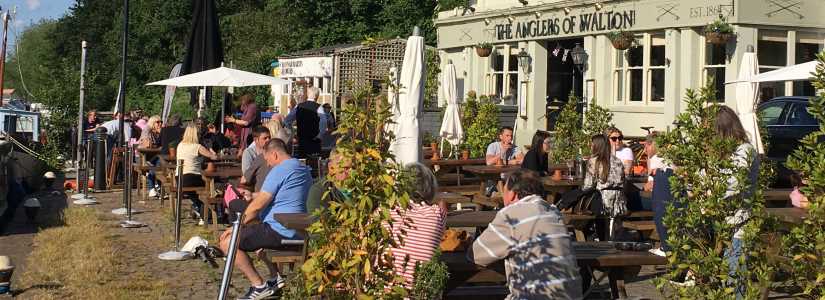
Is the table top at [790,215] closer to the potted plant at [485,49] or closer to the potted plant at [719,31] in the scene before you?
the potted plant at [719,31]

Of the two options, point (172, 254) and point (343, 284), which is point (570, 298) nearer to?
point (343, 284)

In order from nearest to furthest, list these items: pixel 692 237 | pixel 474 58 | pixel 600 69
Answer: pixel 692 237 → pixel 600 69 → pixel 474 58

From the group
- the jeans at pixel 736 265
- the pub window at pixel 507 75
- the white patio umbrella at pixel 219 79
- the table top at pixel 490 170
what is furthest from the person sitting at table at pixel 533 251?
the pub window at pixel 507 75

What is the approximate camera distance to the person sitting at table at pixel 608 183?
11258 mm

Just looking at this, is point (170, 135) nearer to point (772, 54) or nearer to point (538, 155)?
point (538, 155)

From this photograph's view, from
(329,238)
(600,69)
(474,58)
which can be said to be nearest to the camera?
(329,238)

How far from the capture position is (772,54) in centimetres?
2291

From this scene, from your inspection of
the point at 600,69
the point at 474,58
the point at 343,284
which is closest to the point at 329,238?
the point at 343,284

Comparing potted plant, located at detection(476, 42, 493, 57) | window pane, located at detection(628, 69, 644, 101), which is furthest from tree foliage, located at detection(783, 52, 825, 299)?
potted plant, located at detection(476, 42, 493, 57)

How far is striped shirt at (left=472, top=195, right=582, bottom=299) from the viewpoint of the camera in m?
6.49

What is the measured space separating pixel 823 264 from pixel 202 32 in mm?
14893

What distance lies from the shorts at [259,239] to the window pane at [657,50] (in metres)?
17.1

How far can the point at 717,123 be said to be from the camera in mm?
7582

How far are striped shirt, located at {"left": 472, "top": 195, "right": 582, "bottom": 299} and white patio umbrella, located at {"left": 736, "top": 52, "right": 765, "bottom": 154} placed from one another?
789cm
